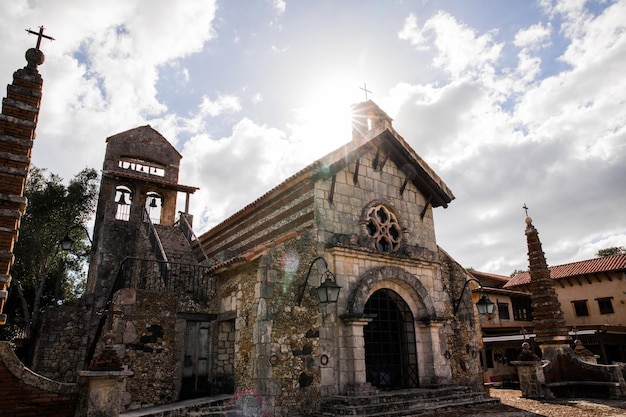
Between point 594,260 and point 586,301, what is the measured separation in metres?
3.10

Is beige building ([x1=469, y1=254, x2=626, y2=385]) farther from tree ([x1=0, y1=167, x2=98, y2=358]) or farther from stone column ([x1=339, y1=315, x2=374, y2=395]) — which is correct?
tree ([x1=0, y1=167, x2=98, y2=358])

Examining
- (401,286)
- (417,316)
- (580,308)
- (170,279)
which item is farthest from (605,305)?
(170,279)

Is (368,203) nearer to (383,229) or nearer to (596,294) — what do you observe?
(383,229)

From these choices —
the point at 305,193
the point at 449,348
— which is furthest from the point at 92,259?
the point at 449,348

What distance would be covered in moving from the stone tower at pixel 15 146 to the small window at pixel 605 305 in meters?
33.3

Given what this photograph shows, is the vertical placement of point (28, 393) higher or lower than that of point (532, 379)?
higher

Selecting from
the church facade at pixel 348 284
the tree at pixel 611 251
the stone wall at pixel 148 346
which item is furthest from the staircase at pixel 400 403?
the tree at pixel 611 251

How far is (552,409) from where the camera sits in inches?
434

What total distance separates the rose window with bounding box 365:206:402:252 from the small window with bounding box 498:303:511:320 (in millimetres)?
18895

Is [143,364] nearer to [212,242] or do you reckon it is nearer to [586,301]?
[212,242]

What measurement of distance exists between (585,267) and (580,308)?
2964mm

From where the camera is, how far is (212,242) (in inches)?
677

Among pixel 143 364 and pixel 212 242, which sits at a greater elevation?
pixel 212 242

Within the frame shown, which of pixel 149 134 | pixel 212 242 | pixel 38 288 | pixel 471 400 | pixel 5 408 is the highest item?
pixel 149 134
